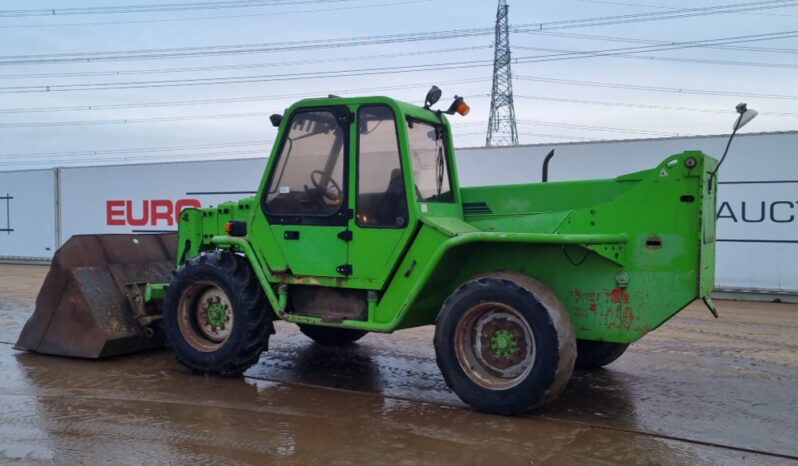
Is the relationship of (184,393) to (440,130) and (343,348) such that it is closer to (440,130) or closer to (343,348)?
(343,348)

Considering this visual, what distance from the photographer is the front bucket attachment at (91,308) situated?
22.6 ft

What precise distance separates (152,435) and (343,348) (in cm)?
305

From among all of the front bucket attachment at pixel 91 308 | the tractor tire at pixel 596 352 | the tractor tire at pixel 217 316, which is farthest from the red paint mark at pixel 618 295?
the front bucket attachment at pixel 91 308

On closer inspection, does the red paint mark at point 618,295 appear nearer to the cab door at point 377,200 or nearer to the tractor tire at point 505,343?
the tractor tire at point 505,343

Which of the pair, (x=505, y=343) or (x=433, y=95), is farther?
(x=433, y=95)

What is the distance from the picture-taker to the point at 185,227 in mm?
7027

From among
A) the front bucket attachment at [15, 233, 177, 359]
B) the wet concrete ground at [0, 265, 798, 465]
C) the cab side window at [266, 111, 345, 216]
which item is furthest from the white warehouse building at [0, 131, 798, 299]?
the cab side window at [266, 111, 345, 216]

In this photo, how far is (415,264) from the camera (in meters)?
5.48

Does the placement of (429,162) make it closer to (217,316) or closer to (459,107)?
(459,107)

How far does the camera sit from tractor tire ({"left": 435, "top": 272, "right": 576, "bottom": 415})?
192 inches

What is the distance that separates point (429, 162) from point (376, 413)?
2.04 m

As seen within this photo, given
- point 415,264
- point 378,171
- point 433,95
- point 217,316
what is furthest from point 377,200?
point 217,316

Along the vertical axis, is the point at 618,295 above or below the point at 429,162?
below

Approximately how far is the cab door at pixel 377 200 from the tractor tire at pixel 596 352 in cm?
190
